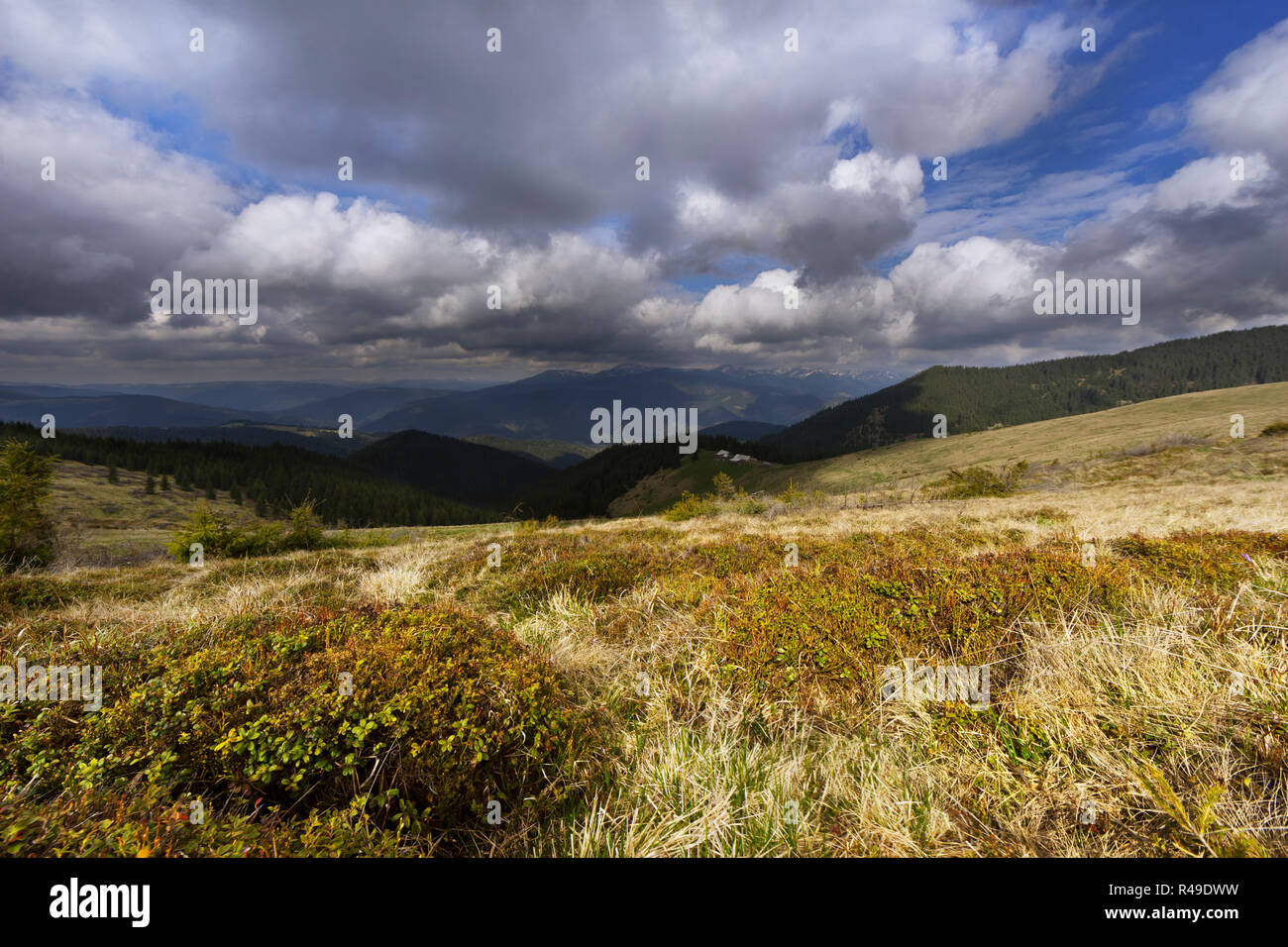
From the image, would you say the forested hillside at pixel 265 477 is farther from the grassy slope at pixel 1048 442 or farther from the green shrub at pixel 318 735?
the green shrub at pixel 318 735

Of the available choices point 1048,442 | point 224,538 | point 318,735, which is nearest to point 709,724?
point 318,735

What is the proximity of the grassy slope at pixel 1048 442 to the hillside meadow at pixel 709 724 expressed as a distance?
58.9m

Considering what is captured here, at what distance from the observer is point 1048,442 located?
8988 centimetres

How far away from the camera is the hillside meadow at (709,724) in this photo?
2.55 meters

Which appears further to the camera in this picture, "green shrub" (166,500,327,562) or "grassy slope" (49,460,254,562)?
"grassy slope" (49,460,254,562)

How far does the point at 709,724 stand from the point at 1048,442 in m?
116

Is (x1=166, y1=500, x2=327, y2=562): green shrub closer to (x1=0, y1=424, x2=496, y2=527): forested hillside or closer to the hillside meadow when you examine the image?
the hillside meadow

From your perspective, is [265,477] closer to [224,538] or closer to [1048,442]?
[224,538]

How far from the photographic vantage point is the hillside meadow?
255cm

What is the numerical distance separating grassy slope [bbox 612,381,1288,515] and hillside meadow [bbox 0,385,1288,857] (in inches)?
2319

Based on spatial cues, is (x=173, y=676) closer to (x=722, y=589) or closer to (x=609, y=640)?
(x=609, y=640)

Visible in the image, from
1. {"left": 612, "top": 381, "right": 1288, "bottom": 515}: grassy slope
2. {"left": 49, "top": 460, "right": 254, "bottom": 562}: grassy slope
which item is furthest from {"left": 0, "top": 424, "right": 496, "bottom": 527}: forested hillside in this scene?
{"left": 612, "top": 381, "right": 1288, "bottom": 515}: grassy slope

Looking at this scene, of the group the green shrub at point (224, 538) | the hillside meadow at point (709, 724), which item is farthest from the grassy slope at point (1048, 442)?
the green shrub at point (224, 538)
